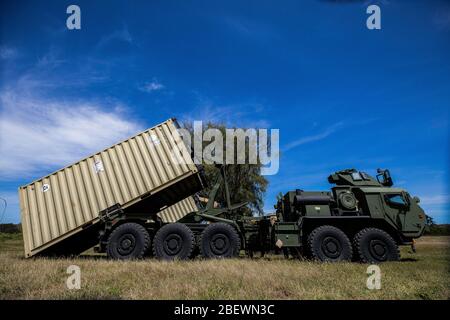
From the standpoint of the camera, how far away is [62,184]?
9805 millimetres

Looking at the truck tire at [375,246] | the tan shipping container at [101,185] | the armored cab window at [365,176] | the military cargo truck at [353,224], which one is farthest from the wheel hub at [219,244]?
the armored cab window at [365,176]

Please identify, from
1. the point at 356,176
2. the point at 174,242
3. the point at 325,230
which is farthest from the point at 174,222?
the point at 356,176

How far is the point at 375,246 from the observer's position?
9.04 m

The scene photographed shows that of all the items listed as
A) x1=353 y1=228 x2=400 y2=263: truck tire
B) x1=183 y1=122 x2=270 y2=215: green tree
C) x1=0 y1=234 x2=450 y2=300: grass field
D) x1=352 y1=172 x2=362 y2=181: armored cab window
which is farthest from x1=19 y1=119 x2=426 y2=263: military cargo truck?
x1=183 y1=122 x2=270 y2=215: green tree

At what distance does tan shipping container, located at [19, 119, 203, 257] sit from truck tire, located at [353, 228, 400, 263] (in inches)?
228

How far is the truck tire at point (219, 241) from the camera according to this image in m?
9.34

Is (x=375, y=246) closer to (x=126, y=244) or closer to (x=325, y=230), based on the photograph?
(x=325, y=230)

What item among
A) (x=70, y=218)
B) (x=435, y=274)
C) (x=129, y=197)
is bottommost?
(x=435, y=274)

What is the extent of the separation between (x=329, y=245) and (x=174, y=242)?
5.02 metres

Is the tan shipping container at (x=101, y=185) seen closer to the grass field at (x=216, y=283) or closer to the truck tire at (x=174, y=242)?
the truck tire at (x=174, y=242)

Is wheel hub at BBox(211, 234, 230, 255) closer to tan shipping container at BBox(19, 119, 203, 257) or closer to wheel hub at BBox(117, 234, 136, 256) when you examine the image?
tan shipping container at BBox(19, 119, 203, 257)
